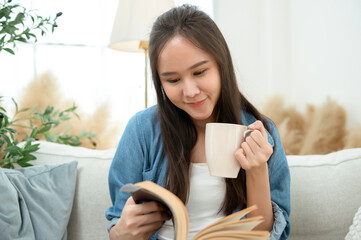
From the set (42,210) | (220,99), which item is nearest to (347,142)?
(220,99)

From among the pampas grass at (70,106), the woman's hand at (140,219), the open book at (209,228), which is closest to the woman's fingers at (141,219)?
the woman's hand at (140,219)

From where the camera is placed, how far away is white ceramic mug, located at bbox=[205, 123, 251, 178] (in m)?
0.77

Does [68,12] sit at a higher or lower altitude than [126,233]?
higher

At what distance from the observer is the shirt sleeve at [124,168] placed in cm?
108

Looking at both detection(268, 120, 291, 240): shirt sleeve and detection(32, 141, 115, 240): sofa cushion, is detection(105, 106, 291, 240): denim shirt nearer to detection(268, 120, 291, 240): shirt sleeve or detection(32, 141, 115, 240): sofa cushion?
detection(268, 120, 291, 240): shirt sleeve

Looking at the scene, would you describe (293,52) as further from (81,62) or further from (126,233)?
(126,233)

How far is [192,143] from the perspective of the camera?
114 cm

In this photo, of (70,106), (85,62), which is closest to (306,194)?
(70,106)

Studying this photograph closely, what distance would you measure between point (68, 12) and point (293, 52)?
1568mm

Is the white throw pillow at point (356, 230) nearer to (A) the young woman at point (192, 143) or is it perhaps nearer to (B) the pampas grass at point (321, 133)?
(A) the young woman at point (192, 143)

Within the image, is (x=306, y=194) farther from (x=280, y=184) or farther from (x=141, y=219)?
(x=141, y=219)

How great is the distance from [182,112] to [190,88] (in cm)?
26

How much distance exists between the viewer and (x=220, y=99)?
1103mm

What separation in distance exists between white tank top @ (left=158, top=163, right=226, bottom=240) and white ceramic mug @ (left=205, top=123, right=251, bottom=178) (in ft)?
0.92
